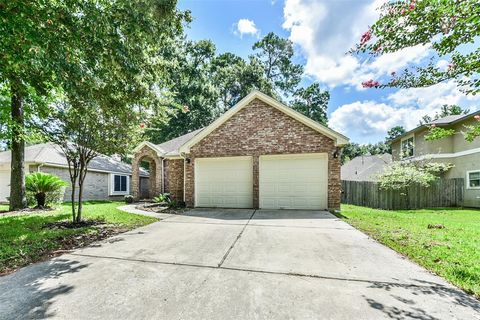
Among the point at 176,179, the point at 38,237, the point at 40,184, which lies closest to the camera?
the point at 38,237

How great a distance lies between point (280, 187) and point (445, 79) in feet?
24.9

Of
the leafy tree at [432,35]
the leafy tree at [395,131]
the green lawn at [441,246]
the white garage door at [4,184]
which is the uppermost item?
the leafy tree at [395,131]

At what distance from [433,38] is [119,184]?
22.0m

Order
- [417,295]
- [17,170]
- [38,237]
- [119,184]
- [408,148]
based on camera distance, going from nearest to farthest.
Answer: [417,295] → [38,237] → [17,170] → [408,148] → [119,184]

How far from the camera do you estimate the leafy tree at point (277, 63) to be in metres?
30.6

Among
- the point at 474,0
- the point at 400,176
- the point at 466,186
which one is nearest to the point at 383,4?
the point at 474,0

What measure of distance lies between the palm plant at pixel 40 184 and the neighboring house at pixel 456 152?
1962 cm

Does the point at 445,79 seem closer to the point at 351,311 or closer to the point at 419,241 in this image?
the point at 351,311

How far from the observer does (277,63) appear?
3173 cm

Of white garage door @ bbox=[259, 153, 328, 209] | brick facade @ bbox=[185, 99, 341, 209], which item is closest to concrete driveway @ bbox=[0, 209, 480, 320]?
white garage door @ bbox=[259, 153, 328, 209]

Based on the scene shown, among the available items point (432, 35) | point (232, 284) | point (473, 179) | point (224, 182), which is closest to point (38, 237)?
point (232, 284)

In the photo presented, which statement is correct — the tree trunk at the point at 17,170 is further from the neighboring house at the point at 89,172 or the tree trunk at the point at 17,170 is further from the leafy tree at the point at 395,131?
the leafy tree at the point at 395,131

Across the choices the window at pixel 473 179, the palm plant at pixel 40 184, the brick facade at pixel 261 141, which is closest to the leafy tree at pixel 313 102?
the window at pixel 473 179

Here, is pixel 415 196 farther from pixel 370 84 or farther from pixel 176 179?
pixel 176 179
